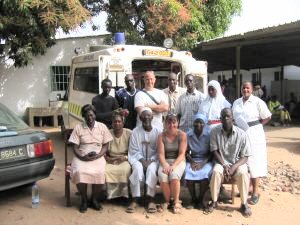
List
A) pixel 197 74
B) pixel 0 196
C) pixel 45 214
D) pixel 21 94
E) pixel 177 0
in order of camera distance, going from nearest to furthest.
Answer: pixel 45 214 < pixel 0 196 < pixel 197 74 < pixel 177 0 < pixel 21 94

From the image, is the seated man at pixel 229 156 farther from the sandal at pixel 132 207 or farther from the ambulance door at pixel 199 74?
the ambulance door at pixel 199 74

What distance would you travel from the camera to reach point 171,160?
550 centimetres

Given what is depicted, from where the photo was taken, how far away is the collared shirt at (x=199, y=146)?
5.59 m

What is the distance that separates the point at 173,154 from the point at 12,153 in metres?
1.99

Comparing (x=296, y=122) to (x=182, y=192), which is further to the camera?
(x=296, y=122)

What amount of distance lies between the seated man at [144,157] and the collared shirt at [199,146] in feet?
1.51

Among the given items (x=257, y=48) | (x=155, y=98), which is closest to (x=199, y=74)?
(x=155, y=98)

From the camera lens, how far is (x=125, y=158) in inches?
221

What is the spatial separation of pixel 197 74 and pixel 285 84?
12.8 meters

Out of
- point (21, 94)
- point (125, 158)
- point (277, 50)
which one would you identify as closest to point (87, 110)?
point (125, 158)

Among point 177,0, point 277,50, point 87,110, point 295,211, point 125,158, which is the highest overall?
point 177,0

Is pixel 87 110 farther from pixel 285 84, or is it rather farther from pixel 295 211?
pixel 285 84

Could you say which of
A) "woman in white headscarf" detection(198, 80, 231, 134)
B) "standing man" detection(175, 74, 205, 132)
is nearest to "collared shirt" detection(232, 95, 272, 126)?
"woman in white headscarf" detection(198, 80, 231, 134)

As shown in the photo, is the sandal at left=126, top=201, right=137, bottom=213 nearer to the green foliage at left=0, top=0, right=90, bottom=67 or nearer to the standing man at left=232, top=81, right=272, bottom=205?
the standing man at left=232, top=81, right=272, bottom=205
